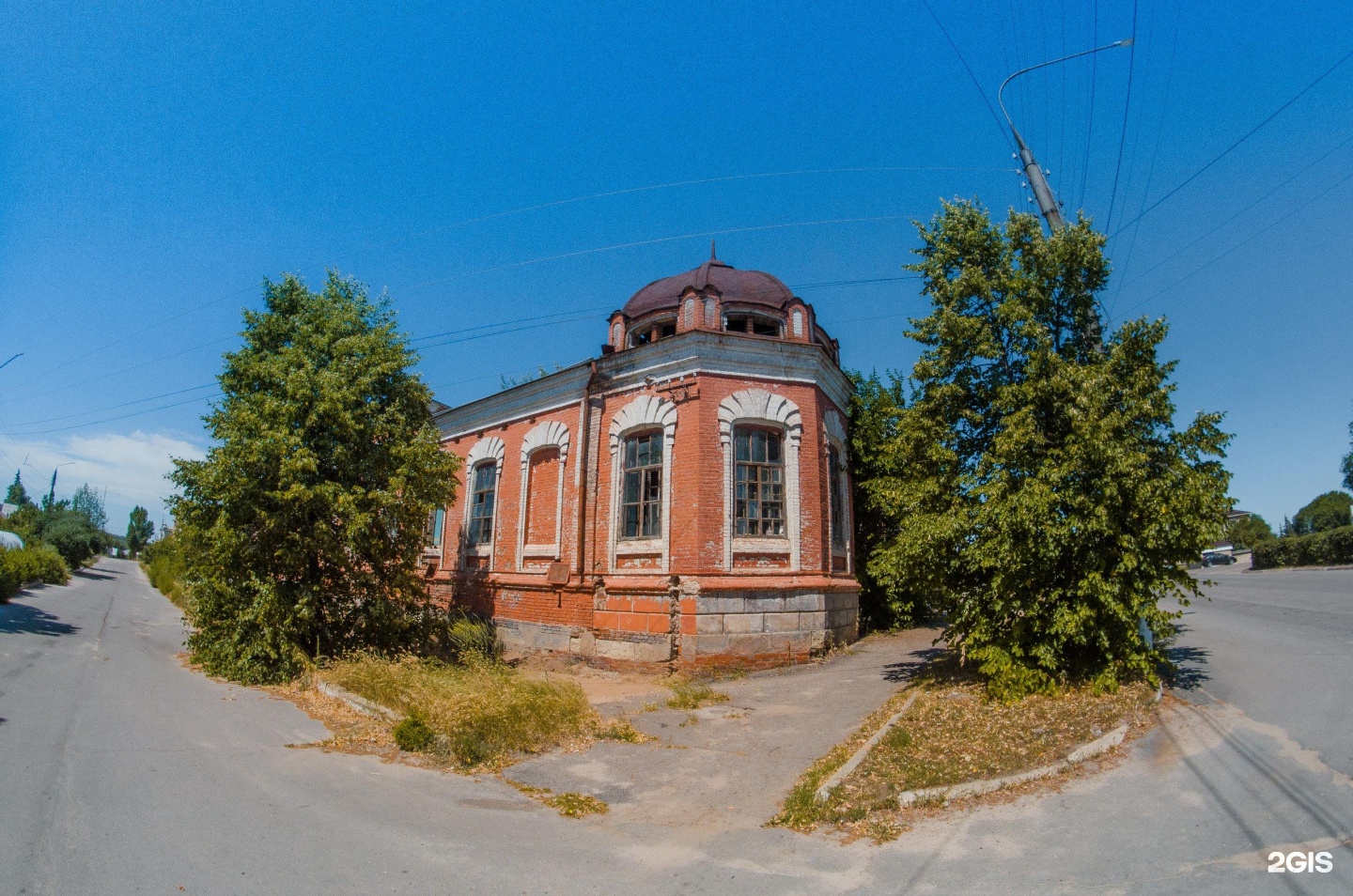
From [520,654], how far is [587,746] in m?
7.98

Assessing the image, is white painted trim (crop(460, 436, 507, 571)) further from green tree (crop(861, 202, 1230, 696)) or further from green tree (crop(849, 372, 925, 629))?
green tree (crop(861, 202, 1230, 696))

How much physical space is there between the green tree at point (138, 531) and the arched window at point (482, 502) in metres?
121

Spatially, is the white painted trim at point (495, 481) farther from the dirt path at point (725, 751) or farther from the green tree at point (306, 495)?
the dirt path at point (725, 751)

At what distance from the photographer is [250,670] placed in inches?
480

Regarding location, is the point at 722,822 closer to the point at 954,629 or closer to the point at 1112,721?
the point at 1112,721

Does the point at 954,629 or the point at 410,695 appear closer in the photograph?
the point at 410,695

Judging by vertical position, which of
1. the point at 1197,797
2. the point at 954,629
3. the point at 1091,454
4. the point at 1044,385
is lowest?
the point at 1197,797

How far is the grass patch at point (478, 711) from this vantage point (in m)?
7.69

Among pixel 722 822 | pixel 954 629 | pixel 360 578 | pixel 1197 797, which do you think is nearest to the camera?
pixel 1197 797

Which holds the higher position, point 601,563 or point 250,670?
point 601,563

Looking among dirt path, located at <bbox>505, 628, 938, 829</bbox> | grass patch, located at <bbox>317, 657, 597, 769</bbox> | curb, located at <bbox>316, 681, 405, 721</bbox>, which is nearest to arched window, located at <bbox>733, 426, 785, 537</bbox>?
dirt path, located at <bbox>505, 628, 938, 829</bbox>

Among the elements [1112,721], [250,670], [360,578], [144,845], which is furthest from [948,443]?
[250,670]

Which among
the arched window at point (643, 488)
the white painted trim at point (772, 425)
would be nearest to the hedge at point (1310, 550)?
the white painted trim at point (772, 425)

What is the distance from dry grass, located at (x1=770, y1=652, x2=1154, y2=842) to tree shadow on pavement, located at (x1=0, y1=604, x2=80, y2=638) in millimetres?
20199
